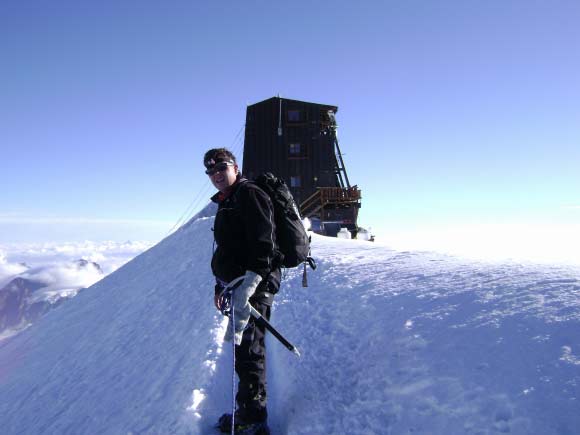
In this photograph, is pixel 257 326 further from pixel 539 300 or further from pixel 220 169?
pixel 539 300

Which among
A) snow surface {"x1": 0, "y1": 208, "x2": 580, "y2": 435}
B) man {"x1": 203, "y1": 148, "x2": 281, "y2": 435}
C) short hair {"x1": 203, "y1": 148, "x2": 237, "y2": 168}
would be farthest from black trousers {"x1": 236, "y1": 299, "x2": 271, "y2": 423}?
short hair {"x1": 203, "y1": 148, "x2": 237, "y2": 168}

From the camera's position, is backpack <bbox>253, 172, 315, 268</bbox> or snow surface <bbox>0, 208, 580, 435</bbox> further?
backpack <bbox>253, 172, 315, 268</bbox>

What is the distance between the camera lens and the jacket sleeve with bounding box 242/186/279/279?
3.10m

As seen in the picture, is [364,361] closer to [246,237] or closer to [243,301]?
[243,301]

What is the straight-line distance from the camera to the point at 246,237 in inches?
128

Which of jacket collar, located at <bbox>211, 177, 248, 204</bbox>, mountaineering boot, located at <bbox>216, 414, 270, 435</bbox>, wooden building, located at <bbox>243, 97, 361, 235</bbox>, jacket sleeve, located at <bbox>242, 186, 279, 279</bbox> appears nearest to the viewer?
jacket sleeve, located at <bbox>242, 186, 279, 279</bbox>

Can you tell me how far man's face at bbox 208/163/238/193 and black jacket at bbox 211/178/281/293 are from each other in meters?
0.09

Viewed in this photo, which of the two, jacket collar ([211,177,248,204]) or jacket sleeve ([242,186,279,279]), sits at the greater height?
jacket collar ([211,177,248,204])

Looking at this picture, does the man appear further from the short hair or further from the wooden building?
the wooden building

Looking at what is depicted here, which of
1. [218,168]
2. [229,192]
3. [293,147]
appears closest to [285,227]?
[229,192]

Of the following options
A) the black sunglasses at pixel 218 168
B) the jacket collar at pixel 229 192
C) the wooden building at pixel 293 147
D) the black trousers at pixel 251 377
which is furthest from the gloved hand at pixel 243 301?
the wooden building at pixel 293 147

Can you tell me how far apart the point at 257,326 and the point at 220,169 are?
167 centimetres

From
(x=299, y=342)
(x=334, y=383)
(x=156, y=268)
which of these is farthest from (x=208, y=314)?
(x=156, y=268)

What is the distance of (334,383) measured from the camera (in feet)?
13.0
